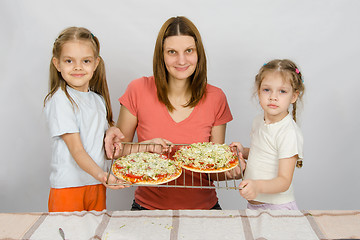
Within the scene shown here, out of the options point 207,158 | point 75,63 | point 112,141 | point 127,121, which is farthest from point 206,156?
point 75,63

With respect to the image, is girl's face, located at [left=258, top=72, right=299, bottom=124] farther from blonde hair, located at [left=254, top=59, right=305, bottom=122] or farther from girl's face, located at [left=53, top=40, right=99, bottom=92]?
girl's face, located at [left=53, top=40, right=99, bottom=92]

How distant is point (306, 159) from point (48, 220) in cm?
204

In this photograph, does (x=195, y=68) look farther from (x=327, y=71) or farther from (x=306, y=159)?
(x=306, y=159)

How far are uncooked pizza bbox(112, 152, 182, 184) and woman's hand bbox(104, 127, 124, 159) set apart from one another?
6.1 inches

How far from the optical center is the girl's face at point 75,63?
1786 mm

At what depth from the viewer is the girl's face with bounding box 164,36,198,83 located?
1934 millimetres

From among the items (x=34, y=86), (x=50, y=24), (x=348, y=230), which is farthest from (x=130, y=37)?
(x=348, y=230)

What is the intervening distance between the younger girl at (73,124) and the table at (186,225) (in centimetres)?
→ 38

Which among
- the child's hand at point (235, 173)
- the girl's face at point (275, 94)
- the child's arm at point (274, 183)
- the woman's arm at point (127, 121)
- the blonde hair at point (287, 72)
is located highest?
the blonde hair at point (287, 72)

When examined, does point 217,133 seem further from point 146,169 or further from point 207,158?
point 146,169

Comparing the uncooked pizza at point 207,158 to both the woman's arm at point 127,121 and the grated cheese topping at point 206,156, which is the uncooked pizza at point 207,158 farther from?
the woman's arm at point 127,121

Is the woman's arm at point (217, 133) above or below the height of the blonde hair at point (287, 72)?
below

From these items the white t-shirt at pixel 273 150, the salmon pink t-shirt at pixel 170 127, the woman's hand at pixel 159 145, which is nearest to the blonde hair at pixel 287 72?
the white t-shirt at pixel 273 150

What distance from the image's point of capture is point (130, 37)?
8.55 ft
